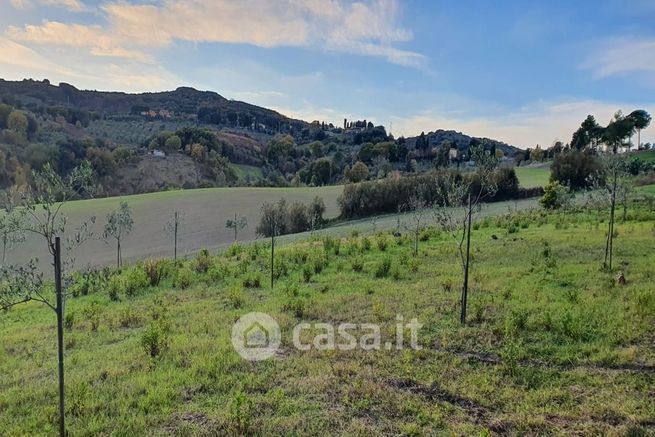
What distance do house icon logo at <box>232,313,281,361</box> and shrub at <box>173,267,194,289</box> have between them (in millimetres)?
6432

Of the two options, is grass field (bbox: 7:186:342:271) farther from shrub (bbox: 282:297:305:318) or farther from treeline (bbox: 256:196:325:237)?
shrub (bbox: 282:297:305:318)

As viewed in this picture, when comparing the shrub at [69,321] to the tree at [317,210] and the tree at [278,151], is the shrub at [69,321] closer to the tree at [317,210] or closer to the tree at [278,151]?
the tree at [317,210]

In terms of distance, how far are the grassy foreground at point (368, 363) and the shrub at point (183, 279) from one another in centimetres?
138

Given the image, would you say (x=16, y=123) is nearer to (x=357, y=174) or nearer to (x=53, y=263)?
(x=357, y=174)

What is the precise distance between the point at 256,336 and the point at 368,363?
2908mm

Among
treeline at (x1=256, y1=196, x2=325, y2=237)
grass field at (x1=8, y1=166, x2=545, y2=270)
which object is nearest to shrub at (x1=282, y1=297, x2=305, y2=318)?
grass field at (x1=8, y1=166, x2=545, y2=270)

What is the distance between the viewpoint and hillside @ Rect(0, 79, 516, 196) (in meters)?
80.2

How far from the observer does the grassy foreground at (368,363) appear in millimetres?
5961

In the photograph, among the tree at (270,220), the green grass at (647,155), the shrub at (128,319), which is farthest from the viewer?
the green grass at (647,155)


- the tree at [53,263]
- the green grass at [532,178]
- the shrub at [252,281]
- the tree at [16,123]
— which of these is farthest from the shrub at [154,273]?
the tree at [16,123]

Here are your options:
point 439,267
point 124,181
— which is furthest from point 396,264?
point 124,181

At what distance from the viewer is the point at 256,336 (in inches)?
384

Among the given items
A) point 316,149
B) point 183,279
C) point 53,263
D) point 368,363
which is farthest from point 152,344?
point 316,149

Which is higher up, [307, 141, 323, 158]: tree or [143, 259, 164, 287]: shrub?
[307, 141, 323, 158]: tree
